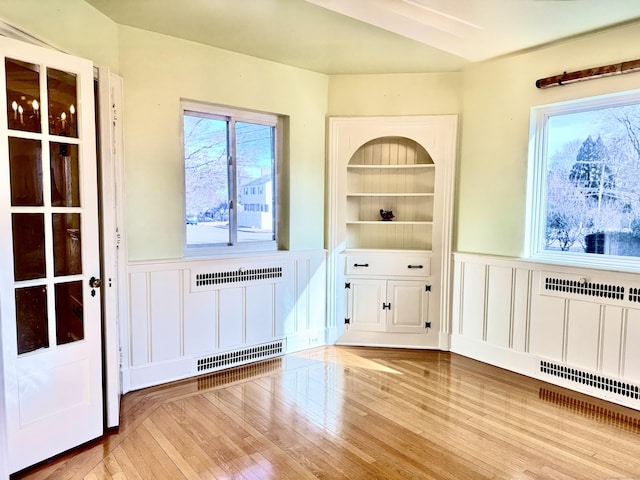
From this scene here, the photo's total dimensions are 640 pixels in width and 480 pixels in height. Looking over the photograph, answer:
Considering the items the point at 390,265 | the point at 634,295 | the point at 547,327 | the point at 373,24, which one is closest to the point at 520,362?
the point at 547,327

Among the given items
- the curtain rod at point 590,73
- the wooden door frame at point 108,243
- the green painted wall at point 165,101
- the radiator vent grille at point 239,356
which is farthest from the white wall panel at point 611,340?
the wooden door frame at point 108,243

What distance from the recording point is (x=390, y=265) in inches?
172

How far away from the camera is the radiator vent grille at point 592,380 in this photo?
309 cm

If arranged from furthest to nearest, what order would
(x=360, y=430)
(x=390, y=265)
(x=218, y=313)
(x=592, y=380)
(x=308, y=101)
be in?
1. (x=390, y=265)
2. (x=308, y=101)
3. (x=218, y=313)
4. (x=592, y=380)
5. (x=360, y=430)

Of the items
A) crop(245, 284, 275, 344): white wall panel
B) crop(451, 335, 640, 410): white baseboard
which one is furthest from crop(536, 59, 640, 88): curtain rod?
crop(245, 284, 275, 344): white wall panel

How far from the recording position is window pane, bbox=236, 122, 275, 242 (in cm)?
397

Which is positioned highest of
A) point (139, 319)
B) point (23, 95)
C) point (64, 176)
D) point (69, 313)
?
point (23, 95)

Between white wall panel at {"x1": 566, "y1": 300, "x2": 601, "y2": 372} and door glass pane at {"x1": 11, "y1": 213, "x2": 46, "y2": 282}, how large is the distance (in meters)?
3.68

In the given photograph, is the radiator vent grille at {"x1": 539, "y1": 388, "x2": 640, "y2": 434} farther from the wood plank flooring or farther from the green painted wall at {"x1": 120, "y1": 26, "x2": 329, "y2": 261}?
the green painted wall at {"x1": 120, "y1": 26, "x2": 329, "y2": 261}

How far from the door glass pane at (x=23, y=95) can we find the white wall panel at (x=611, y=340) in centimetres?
391

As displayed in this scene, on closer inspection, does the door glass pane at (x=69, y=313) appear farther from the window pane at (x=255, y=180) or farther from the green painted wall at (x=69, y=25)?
the window pane at (x=255, y=180)

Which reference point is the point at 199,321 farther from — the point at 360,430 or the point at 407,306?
the point at 407,306

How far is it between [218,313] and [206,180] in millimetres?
1170

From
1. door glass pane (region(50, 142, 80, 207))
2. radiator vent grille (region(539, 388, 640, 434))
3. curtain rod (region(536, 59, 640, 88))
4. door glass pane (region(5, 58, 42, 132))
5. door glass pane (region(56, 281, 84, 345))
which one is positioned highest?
curtain rod (region(536, 59, 640, 88))
